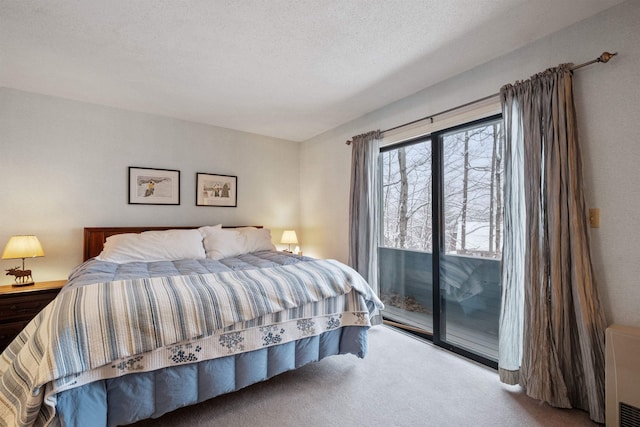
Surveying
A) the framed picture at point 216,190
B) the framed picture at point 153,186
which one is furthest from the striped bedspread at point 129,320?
the framed picture at point 216,190

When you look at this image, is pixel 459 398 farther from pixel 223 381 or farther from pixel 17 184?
pixel 17 184

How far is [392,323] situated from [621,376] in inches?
75.6

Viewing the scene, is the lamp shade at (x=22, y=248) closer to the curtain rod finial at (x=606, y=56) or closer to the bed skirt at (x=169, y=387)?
the bed skirt at (x=169, y=387)

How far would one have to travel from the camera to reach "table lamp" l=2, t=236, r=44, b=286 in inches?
101

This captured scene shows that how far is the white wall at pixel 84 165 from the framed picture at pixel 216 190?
0.26 ft

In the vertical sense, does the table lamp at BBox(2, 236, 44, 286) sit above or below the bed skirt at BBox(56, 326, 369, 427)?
above

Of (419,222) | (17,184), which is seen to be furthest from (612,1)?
(17,184)

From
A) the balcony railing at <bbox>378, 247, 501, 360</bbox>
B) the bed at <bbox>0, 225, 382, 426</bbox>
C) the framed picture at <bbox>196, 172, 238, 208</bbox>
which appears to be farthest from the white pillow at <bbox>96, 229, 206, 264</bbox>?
the balcony railing at <bbox>378, 247, 501, 360</bbox>

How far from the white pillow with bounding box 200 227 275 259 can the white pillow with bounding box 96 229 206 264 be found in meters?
0.12

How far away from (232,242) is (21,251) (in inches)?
71.4

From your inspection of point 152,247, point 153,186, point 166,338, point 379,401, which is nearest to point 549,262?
point 379,401

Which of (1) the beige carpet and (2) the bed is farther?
(1) the beige carpet

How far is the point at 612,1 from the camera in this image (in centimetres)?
172

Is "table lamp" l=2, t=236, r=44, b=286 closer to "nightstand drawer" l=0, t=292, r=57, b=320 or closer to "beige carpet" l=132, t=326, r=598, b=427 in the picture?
"nightstand drawer" l=0, t=292, r=57, b=320
